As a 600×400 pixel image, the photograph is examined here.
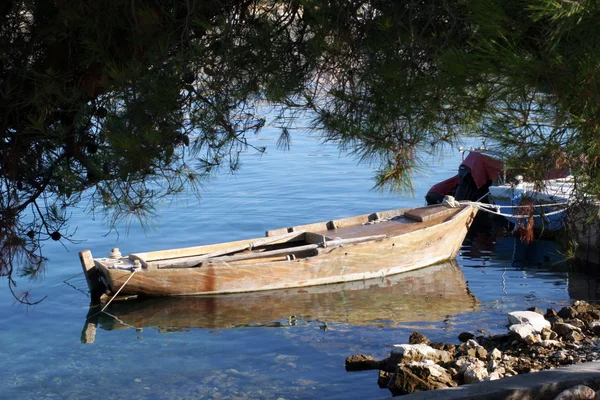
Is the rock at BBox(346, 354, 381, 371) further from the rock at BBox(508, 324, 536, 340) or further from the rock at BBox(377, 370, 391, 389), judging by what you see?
the rock at BBox(508, 324, 536, 340)

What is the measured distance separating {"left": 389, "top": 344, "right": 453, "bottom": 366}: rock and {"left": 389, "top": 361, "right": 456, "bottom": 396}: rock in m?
0.40

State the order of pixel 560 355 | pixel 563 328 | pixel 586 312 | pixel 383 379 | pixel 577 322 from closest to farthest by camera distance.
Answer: pixel 560 355
pixel 383 379
pixel 563 328
pixel 577 322
pixel 586 312

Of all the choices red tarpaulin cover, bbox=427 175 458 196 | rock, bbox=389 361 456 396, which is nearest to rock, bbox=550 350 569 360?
rock, bbox=389 361 456 396

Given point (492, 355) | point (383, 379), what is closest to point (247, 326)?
point (383, 379)

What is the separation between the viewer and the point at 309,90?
3.87 meters

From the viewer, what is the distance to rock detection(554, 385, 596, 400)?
5168mm

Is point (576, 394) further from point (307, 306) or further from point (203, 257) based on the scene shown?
point (203, 257)

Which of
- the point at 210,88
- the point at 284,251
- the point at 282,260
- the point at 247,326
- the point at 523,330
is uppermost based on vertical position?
the point at 210,88

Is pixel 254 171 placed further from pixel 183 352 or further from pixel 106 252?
pixel 183 352

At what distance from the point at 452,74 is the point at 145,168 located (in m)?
1.52

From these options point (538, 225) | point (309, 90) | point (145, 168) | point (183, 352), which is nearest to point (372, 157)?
point (309, 90)

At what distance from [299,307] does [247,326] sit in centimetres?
113

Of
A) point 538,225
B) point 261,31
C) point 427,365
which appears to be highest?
point 261,31

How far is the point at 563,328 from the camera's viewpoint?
995 centimetres
